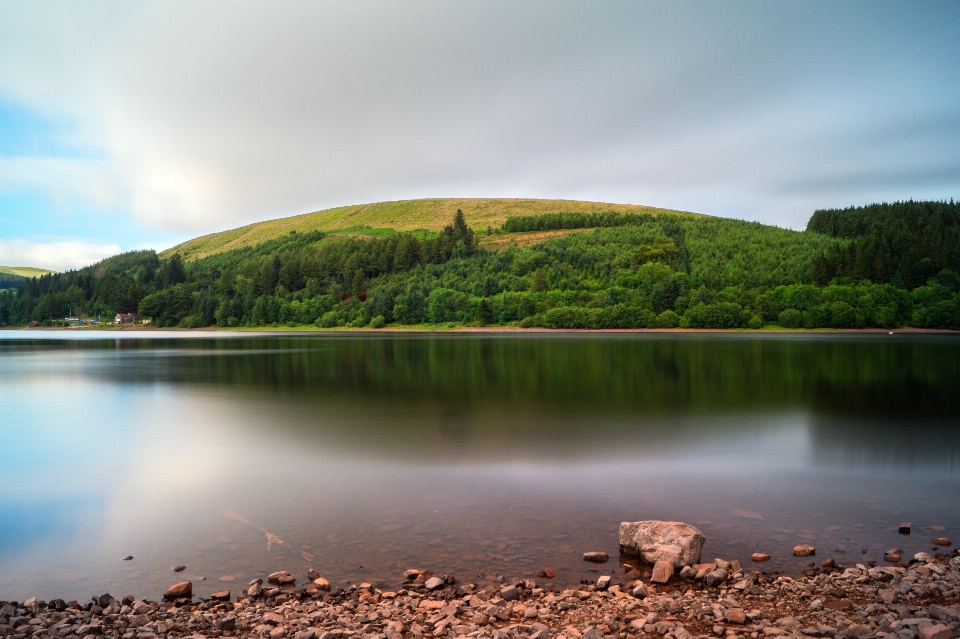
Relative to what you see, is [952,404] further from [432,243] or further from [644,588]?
[432,243]

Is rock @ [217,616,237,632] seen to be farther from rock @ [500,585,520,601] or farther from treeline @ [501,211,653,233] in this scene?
treeline @ [501,211,653,233]

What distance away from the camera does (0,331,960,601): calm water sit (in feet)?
33.2

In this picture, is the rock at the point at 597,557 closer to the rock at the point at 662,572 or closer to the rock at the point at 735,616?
the rock at the point at 662,572

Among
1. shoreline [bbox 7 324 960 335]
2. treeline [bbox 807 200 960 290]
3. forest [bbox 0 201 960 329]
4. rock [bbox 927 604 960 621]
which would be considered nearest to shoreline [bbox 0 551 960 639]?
rock [bbox 927 604 960 621]

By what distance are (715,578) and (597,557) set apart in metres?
1.74

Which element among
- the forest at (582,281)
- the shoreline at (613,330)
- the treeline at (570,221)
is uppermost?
the treeline at (570,221)

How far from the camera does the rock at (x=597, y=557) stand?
962 centimetres

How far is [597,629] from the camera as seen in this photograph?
23.5 feet

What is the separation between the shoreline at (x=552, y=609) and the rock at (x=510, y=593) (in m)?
0.02

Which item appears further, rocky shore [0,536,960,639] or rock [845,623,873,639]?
rocky shore [0,536,960,639]

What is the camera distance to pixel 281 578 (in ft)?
29.6

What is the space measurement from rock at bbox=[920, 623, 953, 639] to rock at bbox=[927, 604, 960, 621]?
1.81 feet

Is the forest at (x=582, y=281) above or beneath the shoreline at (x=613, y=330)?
above

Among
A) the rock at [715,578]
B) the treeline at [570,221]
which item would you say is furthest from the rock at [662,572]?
the treeline at [570,221]
